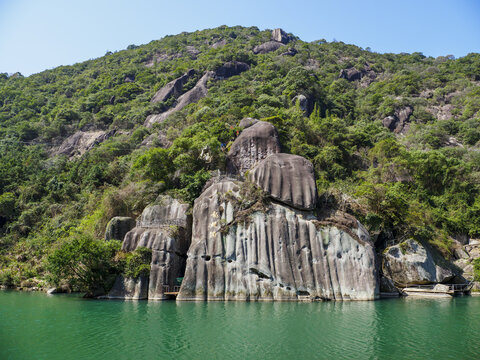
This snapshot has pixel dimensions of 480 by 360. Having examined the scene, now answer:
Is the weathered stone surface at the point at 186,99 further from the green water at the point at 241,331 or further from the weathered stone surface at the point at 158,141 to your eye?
the green water at the point at 241,331

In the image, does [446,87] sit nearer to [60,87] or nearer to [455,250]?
[455,250]

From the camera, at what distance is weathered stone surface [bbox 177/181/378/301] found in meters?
23.9

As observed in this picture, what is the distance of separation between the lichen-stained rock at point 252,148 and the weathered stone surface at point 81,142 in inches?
1592

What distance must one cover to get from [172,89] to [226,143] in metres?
38.9

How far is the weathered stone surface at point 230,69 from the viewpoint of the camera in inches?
3007

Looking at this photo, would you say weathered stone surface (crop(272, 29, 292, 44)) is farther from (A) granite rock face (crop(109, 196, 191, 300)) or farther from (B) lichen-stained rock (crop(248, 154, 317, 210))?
(A) granite rock face (crop(109, 196, 191, 300))

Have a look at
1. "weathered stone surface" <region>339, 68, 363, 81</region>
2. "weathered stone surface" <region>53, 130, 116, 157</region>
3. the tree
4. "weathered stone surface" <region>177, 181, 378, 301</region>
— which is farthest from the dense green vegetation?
"weathered stone surface" <region>177, 181, 378, 301</region>

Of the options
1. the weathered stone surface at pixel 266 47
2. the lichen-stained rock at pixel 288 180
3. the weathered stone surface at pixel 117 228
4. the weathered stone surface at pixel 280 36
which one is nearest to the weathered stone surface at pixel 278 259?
the lichen-stained rock at pixel 288 180

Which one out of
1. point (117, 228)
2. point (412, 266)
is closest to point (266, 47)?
point (117, 228)

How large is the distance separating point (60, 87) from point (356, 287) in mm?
92994

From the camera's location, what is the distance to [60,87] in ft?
297

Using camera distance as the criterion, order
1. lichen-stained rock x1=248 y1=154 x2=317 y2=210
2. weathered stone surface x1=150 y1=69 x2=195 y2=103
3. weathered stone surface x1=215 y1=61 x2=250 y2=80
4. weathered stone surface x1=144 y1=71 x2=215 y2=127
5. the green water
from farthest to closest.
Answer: weathered stone surface x1=215 y1=61 x2=250 y2=80
weathered stone surface x1=150 y1=69 x2=195 y2=103
weathered stone surface x1=144 y1=71 x2=215 y2=127
lichen-stained rock x1=248 y1=154 x2=317 y2=210
the green water

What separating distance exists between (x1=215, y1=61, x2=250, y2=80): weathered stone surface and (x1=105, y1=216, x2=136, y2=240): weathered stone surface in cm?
5251

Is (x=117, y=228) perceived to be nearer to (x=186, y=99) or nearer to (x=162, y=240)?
(x=162, y=240)
